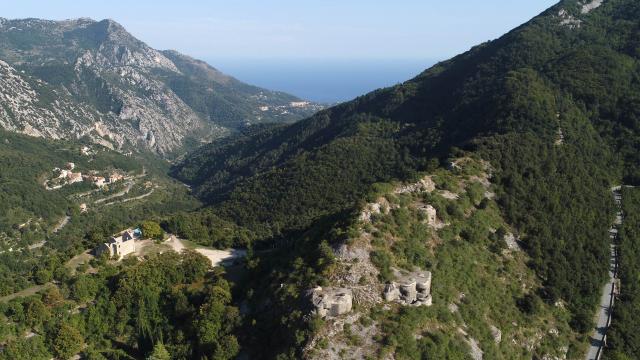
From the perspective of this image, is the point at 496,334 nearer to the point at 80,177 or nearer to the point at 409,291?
the point at 409,291

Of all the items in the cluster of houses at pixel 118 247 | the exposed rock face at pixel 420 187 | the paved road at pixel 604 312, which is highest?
the exposed rock face at pixel 420 187

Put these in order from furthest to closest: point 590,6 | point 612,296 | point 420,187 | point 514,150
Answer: point 590,6, point 514,150, point 420,187, point 612,296

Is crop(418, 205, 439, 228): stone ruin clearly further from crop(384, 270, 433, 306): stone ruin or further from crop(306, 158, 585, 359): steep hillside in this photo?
crop(384, 270, 433, 306): stone ruin

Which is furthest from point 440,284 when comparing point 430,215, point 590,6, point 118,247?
point 590,6

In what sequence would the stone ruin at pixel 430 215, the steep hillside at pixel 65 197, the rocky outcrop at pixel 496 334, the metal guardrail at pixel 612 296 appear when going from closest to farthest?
the rocky outcrop at pixel 496 334 → the metal guardrail at pixel 612 296 → the stone ruin at pixel 430 215 → the steep hillside at pixel 65 197

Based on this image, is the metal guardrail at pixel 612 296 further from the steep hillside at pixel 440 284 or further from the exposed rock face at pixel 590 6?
the exposed rock face at pixel 590 6

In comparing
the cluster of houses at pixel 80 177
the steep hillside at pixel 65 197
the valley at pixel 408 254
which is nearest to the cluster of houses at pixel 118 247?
the valley at pixel 408 254

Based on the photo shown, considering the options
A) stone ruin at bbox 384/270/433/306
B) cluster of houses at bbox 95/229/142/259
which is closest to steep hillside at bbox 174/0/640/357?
stone ruin at bbox 384/270/433/306
